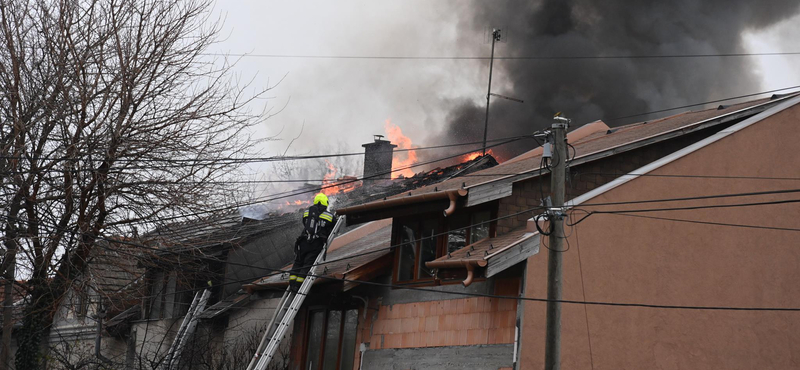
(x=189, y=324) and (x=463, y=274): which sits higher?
(x=463, y=274)

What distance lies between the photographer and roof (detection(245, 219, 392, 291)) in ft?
46.1

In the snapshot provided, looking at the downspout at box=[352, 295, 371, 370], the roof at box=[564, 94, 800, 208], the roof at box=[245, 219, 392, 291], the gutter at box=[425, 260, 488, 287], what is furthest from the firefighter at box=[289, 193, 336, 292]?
the roof at box=[564, 94, 800, 208]

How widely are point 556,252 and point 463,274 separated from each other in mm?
2957

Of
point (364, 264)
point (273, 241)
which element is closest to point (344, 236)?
point (273, 241)

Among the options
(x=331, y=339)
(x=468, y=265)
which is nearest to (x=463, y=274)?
(x=468, y=265)

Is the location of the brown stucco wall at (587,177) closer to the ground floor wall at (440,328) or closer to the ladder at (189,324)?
the ground floor wall at (440,328)

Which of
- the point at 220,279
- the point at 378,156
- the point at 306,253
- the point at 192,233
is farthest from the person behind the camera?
the point at 378,156

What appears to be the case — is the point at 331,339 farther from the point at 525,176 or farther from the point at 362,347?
the point at 525,176

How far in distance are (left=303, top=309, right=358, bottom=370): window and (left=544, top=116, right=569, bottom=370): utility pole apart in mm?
5858

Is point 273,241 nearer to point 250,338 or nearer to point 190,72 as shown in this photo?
point 250,338

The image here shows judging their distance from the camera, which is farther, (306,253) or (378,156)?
(378,156)

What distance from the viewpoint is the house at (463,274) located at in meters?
11.4

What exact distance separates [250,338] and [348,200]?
6.51 metres

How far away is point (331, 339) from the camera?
1544cm
